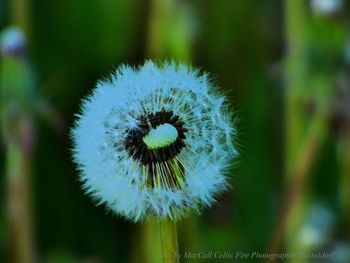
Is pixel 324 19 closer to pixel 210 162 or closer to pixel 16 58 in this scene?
pixel 16 58

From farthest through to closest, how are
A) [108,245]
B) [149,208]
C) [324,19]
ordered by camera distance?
[108,245] < [324,19] < [149,208]

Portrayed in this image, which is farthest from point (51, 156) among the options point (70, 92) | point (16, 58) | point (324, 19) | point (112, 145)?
point (112, 145)

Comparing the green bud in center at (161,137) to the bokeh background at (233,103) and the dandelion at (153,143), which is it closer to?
the dandelion at (153,143)

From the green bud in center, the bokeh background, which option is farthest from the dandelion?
the bokeh background

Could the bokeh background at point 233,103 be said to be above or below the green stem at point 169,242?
above

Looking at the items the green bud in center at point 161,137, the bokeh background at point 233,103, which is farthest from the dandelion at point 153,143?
the bokeh background at point 233,103

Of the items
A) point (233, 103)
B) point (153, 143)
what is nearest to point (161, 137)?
point (153, 143)

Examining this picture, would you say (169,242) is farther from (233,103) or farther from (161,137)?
(233,103)
